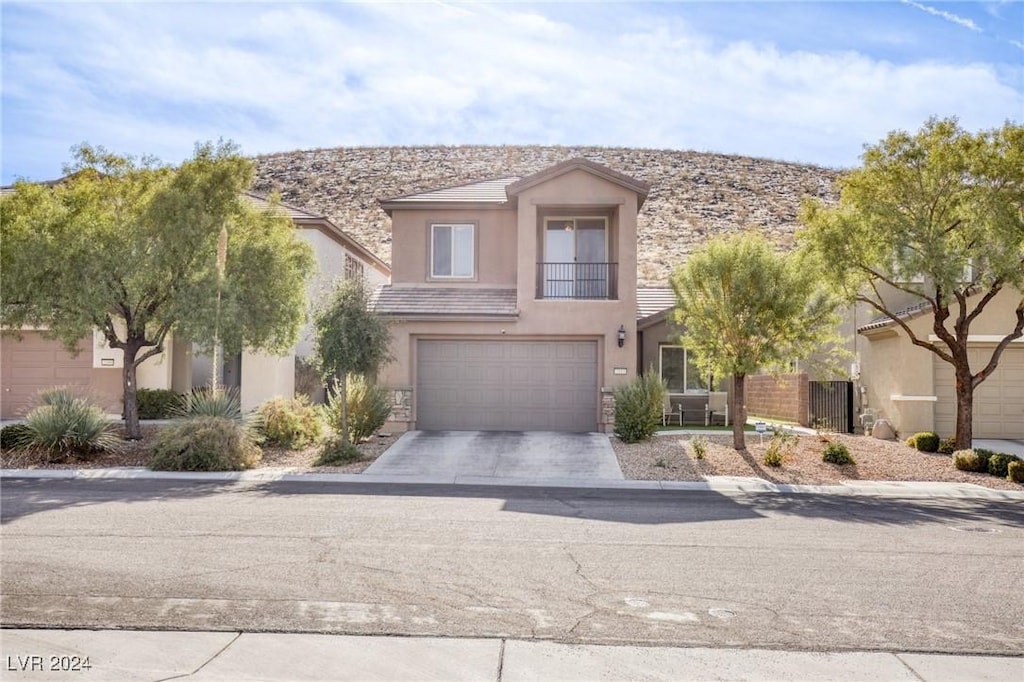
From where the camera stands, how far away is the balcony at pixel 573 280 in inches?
885

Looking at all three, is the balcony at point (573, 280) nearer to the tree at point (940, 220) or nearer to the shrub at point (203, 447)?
the tree at point (940, 220)

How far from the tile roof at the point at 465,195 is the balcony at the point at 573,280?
7.62 ft

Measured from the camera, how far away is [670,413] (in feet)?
80.2

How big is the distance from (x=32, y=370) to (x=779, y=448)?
2025cm

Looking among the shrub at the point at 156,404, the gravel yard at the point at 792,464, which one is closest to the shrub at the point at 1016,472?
the gravel yard at the point at 792,464

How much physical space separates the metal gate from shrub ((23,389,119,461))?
56.4 feet

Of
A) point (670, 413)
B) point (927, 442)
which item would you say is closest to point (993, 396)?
point (927, 442)

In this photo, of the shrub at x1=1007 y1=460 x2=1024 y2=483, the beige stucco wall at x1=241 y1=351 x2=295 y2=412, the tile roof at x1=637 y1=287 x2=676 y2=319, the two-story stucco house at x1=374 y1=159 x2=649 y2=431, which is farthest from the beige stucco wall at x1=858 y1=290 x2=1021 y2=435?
the beige stucco wall at x1=241 y1=351 x2=295 y2=412

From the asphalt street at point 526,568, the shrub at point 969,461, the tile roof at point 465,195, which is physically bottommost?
the asphalt street at point 526,568

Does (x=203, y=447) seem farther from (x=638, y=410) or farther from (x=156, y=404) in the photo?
(x=638, y=410)

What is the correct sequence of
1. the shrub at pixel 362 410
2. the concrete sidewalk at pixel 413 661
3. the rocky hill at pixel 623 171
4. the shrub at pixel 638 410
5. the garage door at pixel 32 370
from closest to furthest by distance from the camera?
the concrete sidewalk at pixel 413 661, the shrub at pixel 362 410, the shrub at pixel 638 410, the garage door at pixel 32 370, the rocky hill at pixel 623 171

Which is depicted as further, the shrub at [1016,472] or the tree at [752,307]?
the tree at [752,307]

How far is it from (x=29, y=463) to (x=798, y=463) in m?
15.2

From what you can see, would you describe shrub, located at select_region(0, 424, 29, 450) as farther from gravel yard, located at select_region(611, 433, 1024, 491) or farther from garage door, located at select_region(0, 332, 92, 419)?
gravel yard, located at select_region(611, 433, 1024, 491)
